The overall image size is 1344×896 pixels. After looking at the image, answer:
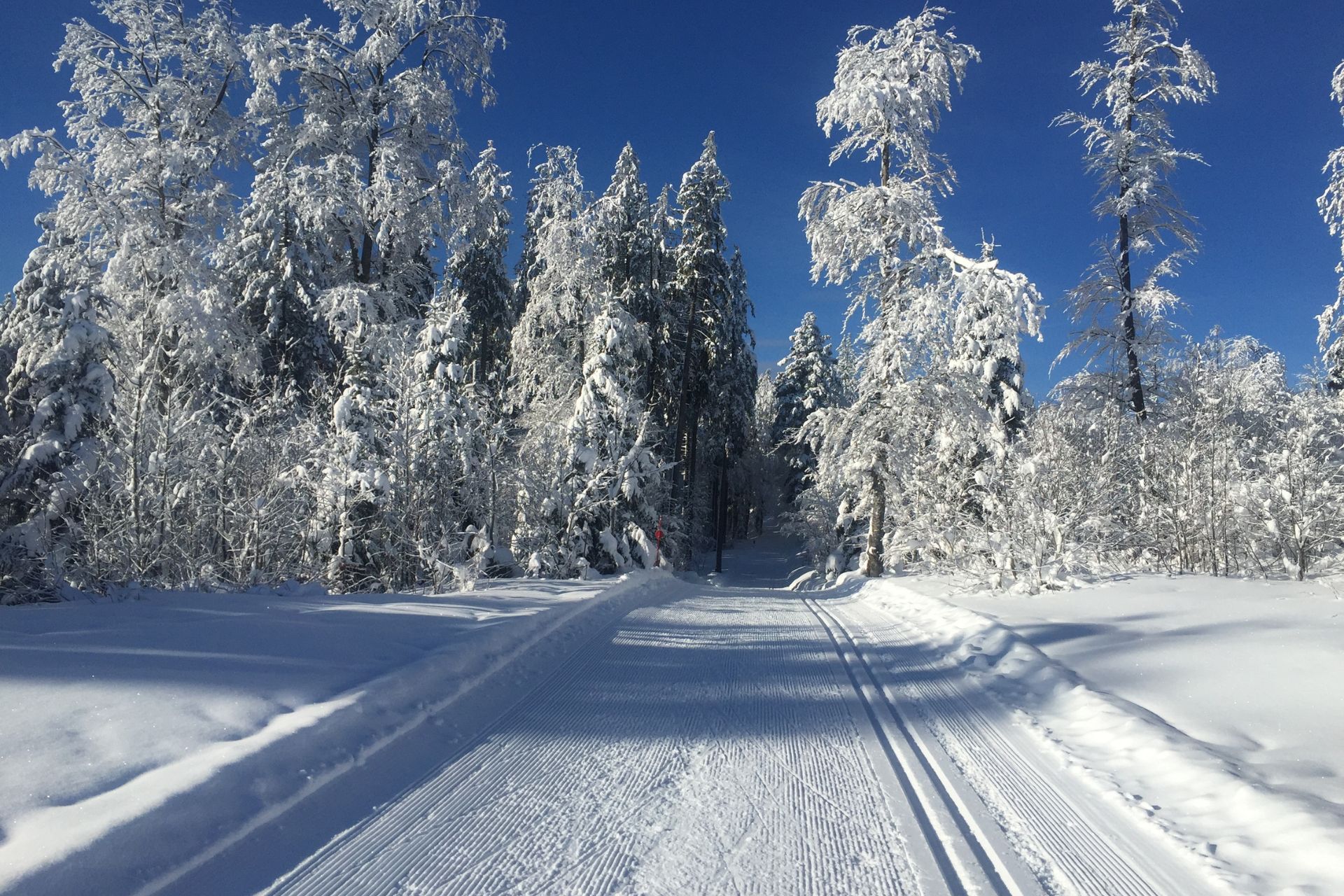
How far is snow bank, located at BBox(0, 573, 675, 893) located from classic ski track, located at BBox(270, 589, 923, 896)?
1.70 ft

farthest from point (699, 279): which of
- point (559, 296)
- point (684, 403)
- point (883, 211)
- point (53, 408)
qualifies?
point (53, 408)

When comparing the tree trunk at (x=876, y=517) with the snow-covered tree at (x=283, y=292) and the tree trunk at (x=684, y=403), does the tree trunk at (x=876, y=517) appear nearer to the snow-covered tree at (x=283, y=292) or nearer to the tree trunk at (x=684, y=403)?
the tree trunk at (x=684, y=403)

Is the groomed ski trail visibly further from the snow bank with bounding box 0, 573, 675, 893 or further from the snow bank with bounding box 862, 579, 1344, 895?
the snow bank with bounding box 0, 573, 675, 893

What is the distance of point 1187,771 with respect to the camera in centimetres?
379

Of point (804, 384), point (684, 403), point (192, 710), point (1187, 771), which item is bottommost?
point (1187, 771)

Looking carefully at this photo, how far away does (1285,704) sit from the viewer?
4.79 m

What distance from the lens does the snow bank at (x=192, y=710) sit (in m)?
2.64

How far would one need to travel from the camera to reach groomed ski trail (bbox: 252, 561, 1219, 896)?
2.78 meters

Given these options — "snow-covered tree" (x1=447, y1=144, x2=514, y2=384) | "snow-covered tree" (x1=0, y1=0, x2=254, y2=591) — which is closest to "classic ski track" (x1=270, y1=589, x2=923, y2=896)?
"snow-covered tree" (x1=0, y1=0, x2=254, y2=591)

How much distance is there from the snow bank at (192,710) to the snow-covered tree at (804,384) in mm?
29267

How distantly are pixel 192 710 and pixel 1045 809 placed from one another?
4.49 metres

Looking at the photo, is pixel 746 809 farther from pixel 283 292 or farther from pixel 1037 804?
pixel 283 292

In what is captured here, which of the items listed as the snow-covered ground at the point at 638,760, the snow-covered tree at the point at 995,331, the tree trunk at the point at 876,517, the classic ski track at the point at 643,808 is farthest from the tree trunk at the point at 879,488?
the classic ski track at the point at 643,808

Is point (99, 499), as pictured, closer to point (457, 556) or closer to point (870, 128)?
point (457, 556)
